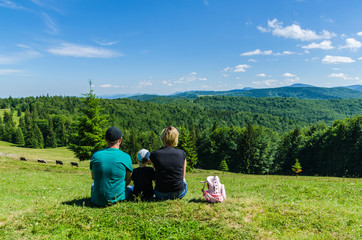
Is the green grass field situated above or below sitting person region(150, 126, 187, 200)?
below

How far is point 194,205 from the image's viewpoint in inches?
263

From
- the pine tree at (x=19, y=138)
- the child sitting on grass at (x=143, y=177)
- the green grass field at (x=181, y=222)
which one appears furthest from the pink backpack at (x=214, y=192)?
the pine tree at (x=19, y=138)

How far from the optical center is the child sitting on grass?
666 centimetres

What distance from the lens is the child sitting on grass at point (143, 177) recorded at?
6660 millimetres

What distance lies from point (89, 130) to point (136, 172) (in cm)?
2590

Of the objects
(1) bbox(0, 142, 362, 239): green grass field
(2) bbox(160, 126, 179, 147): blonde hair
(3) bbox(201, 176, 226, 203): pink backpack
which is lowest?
(1) bbox(0, 142, 362, 239): green grass field

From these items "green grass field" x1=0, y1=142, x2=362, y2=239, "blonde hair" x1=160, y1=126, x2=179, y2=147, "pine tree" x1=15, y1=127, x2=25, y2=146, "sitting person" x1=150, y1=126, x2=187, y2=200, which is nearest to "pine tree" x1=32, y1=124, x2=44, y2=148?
"pine tree" x1=15, y1=127, x2=25, y2=146

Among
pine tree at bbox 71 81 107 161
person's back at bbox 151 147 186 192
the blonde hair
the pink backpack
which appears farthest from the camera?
pine tree at bbox 71 81 107 161

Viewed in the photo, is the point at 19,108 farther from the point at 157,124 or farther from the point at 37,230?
the point at 37,230

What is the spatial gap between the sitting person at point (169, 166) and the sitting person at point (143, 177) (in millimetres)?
334

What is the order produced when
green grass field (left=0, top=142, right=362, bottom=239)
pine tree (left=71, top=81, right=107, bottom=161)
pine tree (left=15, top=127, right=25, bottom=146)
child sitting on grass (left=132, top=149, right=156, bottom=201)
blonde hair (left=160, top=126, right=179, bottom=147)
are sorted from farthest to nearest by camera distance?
pine tree (left=15, top=127, right=25, bottom=146) < pine tree (left=71, top=81, right=107, bottom=161) < child sitting on grass (left=132, top=149, right=156, bottom=201) < blonde hair (left=160, top=126, right=179, bottom=147) < green grass field (left=0, top=142, right=362, bottom=239)

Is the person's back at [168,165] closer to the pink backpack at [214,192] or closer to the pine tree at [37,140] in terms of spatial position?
the pink backpack at [214,192]

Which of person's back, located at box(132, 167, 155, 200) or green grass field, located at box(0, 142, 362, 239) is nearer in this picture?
green grass field, located at box(0, 142, 362, 239)

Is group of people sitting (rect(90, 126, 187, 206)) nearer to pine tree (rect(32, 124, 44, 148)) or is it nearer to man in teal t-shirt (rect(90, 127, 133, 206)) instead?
man in teal t-shirt (rect(90, 127, 133, 206))
